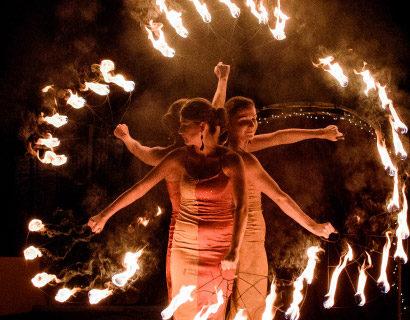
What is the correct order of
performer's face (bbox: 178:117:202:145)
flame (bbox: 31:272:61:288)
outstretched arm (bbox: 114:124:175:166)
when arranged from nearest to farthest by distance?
1. performer's face (bbox: 178:117:202:145)
2. outstretched arm (bbox: 114:124:175:166)
3. flame (bbox: 31:272:61:288)

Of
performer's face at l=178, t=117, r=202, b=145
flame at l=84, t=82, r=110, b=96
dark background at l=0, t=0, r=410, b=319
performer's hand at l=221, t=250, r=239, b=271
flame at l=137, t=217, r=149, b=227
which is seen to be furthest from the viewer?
flame at l=137, t=217, r=149, b=227

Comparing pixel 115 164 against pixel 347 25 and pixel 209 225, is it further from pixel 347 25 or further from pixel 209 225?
pixel 347 25

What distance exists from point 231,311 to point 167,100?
2.72 meters

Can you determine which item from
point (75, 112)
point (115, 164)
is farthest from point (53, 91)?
point (115, 164)

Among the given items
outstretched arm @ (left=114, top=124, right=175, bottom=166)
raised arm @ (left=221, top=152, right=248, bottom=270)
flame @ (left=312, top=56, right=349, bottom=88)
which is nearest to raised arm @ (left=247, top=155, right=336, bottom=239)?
raised arm @ (left=221, top=152, right=248, bottom=270)

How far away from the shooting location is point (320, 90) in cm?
543

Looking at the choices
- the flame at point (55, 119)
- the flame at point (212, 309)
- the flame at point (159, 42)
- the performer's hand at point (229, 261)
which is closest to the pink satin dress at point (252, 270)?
the flame at point (212, 309)

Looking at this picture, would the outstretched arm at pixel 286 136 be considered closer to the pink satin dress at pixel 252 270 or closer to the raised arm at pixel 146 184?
the pink satin dress at pixel 252 270

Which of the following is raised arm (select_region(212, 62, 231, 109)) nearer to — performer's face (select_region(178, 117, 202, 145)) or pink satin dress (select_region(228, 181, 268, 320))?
performer's face (select_region(178, 117, 202, 145))

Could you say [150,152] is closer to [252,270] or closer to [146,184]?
[146,184]

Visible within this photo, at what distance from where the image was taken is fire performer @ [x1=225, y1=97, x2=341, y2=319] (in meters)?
3.97

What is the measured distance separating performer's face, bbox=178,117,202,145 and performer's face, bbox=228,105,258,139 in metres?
0.45

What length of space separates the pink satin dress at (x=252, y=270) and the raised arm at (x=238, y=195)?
0.30 metres

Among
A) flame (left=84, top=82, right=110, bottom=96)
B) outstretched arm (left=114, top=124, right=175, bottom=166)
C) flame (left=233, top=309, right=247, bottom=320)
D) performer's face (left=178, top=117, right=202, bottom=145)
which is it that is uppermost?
flame (left=84, top=82, right=110, bottom=96)
